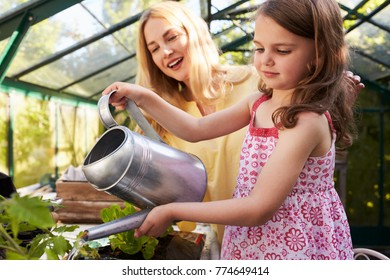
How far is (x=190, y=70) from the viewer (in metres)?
Result: 0.83

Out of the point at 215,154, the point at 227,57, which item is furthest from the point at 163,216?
the point at 227,57

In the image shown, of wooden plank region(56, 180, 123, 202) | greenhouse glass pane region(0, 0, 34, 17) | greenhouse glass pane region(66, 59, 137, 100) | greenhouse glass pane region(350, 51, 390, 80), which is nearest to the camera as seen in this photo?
wooden plank region(56, 180, 123, 202)

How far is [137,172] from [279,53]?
164mm

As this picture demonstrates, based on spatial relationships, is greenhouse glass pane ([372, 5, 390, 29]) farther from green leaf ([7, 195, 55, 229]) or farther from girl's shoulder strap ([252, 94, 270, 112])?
green leaf ([7, 195, 55, 229])

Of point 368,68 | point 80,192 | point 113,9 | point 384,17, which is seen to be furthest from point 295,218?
point 368,68

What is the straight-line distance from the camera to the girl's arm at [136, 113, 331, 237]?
0.45m

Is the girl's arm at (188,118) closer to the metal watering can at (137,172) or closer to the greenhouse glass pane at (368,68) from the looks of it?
the metal watering can at (137,172)

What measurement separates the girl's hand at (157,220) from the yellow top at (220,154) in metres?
0.33

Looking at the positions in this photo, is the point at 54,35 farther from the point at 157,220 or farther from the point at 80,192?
the point at 157,220

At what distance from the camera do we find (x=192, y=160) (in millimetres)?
505

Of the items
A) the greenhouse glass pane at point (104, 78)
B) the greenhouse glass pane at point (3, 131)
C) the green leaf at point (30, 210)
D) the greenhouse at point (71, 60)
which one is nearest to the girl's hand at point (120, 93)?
the green leaf at point (30, 210)

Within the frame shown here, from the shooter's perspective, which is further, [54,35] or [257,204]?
[54,35]

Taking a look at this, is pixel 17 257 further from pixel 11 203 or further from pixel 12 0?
pixel 12 0

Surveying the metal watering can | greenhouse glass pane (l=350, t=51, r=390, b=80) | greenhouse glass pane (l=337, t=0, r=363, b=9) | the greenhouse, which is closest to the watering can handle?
the metal watering can
